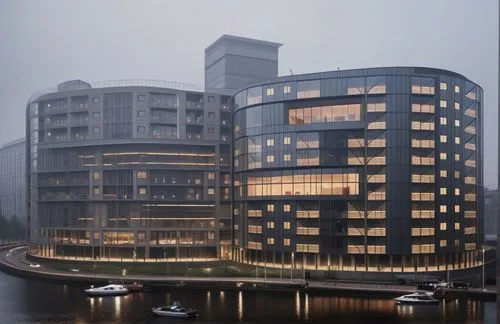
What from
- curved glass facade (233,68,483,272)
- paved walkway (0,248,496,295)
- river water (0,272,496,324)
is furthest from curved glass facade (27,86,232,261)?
river water (0,272,496,324)

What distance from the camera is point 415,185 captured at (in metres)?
88.5

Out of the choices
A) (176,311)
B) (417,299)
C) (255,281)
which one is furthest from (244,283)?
(417,299)

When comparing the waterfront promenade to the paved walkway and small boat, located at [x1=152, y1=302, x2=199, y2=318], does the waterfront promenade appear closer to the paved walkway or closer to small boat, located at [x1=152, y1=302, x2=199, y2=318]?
the paved walkway

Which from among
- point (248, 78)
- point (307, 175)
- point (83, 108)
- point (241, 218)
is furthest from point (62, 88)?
point (307, 175)

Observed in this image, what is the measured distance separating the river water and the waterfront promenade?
1908 millimetres

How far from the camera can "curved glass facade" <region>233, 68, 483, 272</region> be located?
87875 millimetres

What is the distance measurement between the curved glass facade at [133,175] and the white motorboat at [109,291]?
26.3m

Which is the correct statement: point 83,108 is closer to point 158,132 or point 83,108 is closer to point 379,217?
point 158,132

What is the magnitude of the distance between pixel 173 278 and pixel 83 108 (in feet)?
144

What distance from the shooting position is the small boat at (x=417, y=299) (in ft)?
229

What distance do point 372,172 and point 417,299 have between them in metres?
24.7

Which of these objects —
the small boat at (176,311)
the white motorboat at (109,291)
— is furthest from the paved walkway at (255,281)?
the small boat at (176,311)

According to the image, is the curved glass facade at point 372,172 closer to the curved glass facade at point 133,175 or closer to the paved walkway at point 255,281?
the paved walkway at point 255,281

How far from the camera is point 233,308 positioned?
68.9 metres
